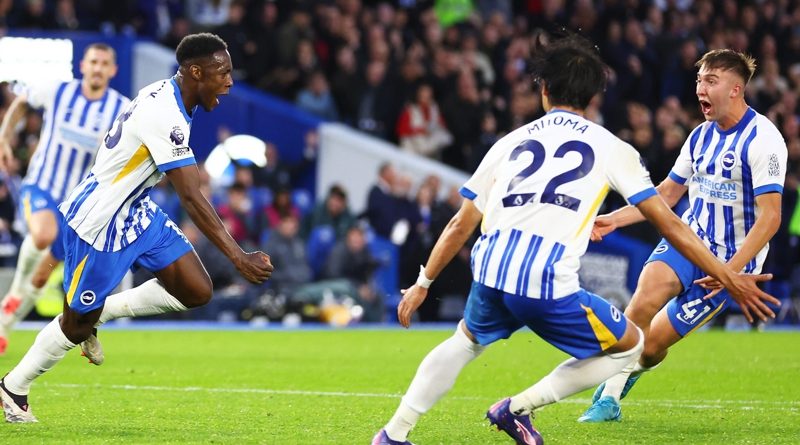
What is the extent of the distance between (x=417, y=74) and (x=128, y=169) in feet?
42.8

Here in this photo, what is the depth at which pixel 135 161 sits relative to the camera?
23.5 ft

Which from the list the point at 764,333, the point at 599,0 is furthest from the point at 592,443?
the point at 599,0

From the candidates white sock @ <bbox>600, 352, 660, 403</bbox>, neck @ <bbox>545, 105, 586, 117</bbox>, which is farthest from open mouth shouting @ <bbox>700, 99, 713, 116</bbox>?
neck @ <bbox>545, 105, 586, 117</bbox>

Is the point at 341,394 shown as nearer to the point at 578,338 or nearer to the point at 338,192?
the point at 578,338

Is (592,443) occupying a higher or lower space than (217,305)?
higher

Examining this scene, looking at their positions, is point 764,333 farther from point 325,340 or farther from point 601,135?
point 601,135

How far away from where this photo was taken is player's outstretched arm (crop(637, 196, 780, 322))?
6047 mm

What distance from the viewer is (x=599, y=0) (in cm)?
2367

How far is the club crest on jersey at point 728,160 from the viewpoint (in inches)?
310

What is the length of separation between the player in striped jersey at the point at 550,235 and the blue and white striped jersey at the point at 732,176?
1.72m

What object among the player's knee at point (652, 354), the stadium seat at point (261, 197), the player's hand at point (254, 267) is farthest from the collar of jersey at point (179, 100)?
the stadium seat at point (261, 197)

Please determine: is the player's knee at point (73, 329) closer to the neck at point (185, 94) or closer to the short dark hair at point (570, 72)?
the neck at point (185, 94)

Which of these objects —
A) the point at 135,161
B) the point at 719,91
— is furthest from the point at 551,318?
the point at 719,91

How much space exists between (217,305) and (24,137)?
344cm
